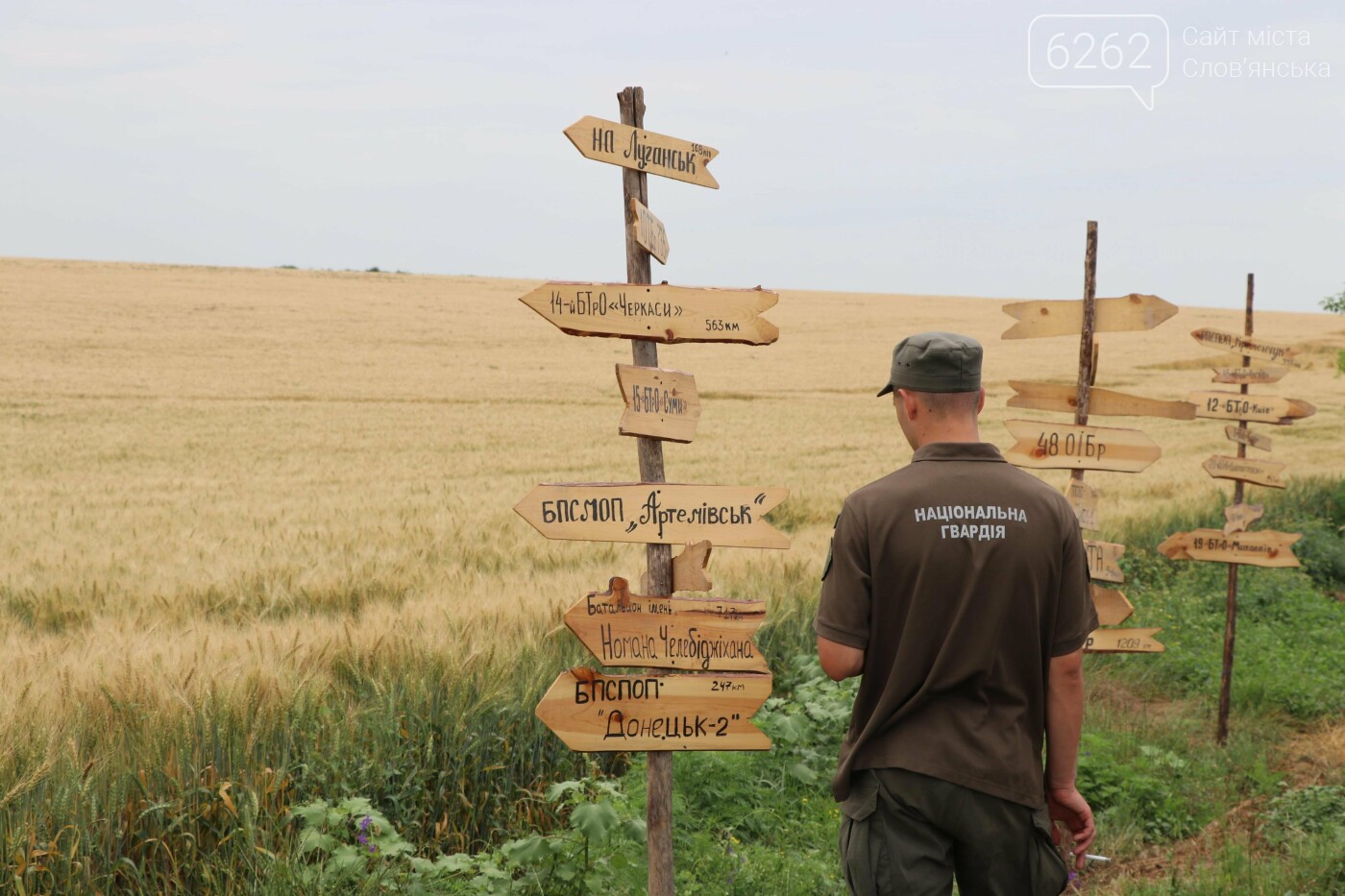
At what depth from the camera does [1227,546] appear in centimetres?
730

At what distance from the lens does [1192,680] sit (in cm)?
792

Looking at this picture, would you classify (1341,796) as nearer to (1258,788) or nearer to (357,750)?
(1258,788)

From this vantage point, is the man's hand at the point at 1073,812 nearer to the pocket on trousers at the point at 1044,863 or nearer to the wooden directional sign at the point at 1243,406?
the pocket on trousers at the point at 1044,863

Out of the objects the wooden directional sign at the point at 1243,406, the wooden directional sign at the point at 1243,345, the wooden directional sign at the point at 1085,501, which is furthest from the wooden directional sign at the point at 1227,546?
the wooden directional sign at the point at 1085,501

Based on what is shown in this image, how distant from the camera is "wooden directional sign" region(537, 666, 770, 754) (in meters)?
3.77

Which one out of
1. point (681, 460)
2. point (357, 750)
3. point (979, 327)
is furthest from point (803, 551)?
point (979, 327)

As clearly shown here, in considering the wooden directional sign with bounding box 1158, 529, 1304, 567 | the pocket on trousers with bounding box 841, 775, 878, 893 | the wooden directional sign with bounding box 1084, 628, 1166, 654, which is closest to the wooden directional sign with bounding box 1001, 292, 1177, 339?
the wooden directional sign with bounding box 1084, 628, 1166, 654

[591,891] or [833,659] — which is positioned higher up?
[833,659]

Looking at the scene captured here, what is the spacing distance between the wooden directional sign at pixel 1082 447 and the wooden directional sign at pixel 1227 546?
6.33 ft

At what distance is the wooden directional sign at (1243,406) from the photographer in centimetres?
738

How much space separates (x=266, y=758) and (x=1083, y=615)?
3.21 meters

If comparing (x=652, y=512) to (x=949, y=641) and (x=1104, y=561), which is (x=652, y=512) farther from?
(x=1104, y=561)

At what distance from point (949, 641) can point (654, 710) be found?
139 centimetres

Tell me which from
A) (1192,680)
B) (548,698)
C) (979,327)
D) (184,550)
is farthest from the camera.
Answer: (979,327)
